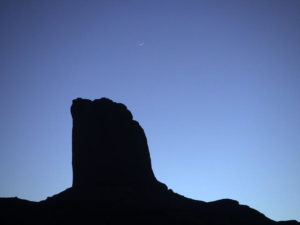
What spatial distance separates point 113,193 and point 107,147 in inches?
582

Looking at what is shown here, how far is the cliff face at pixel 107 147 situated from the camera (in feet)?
221

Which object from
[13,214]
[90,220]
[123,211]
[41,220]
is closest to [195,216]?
[123,211]

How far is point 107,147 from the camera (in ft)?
231

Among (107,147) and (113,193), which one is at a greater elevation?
(107,147)

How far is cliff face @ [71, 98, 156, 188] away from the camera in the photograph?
67.2 metres

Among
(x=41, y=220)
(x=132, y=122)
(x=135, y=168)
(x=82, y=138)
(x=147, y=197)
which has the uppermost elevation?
(x=132, y=122)

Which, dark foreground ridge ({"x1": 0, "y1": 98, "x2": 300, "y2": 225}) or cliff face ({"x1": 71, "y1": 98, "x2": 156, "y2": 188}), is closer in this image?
dark foreground ridge ({"x1": 0, "y1": 98, "x2": 300, "y2": 225})

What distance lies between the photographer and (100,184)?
214 feet

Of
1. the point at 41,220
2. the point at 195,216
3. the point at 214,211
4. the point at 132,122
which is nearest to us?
the point at 41,220

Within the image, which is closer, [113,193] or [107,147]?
[113,193]

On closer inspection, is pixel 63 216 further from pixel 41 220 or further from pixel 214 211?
pixel 214 211

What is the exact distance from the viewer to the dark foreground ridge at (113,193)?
155ft

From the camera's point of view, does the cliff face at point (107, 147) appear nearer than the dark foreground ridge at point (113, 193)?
No

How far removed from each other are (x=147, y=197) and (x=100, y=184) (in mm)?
12034
